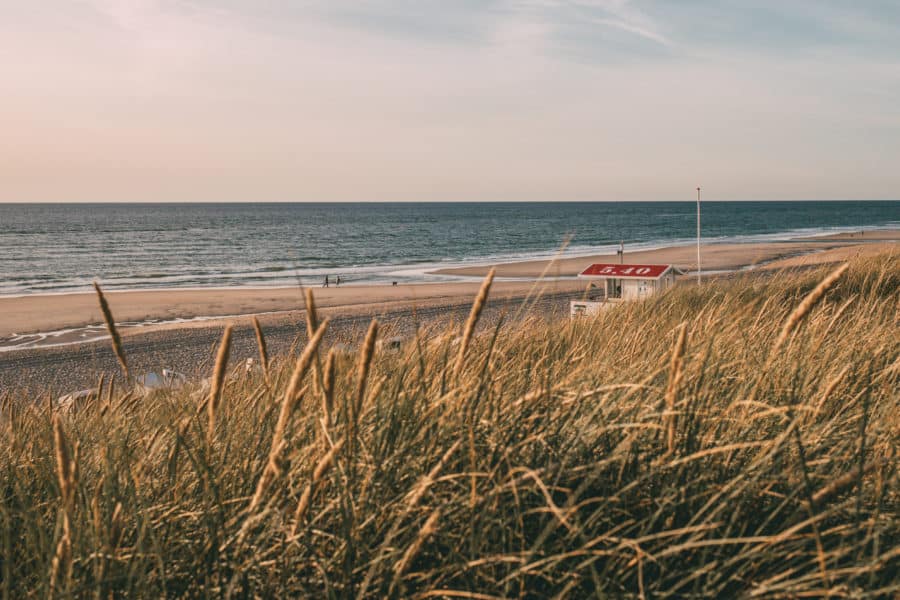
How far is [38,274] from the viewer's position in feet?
137

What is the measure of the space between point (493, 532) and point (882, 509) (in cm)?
132

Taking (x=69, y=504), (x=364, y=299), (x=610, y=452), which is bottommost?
(x=364, y=299)

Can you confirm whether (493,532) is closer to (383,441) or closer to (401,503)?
(401,503)

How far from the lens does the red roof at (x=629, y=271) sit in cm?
1608

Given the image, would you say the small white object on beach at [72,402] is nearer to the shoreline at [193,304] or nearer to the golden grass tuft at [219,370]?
the golden grass tuft at [219,370]

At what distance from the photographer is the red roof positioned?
1608 cm

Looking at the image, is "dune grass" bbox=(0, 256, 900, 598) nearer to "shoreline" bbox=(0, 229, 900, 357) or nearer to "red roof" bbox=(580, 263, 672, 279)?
"red roof" bbox=(580, 263, 672, 279)

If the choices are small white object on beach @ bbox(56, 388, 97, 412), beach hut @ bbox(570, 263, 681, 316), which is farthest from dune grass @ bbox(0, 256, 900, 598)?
beach hut @ bbox(570, 263, 681, 316)

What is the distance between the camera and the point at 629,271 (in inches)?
653

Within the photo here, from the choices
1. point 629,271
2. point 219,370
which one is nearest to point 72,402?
point 219,370

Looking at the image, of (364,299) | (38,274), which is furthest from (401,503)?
(38,274)

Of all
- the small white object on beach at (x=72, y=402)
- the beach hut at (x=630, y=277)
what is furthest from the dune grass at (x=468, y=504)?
the beach hut at (x=630, y=277)

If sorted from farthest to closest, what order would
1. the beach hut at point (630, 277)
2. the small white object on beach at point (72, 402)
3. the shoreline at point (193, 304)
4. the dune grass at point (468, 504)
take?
the shoreline at point (193, 304)
the beach hut at point (630, 277)
the small white object on beach at point (72, 402)
the dune grass at point (468, 504)

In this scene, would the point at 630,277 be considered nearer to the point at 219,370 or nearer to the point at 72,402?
the point at 72,402
